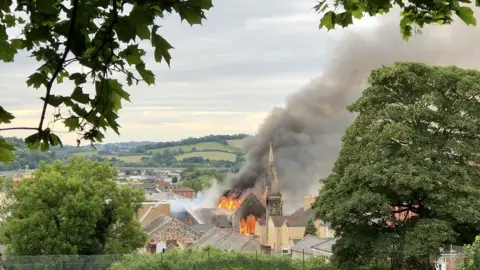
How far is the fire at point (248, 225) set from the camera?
62094mm

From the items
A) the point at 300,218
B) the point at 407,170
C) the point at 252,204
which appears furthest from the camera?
the point at 252,204

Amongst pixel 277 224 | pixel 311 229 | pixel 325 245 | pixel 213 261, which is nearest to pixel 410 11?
pixel 213 261

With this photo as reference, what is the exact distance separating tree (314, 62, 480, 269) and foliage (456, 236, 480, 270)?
6.11 feet

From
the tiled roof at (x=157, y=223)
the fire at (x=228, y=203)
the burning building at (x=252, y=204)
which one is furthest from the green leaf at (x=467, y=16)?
the fire at (x=228, y=203)

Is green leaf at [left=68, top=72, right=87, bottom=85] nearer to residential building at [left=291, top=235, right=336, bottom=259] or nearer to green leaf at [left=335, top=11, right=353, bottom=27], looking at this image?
green leaf at [left=335, top=11, right=353, bottom=27]

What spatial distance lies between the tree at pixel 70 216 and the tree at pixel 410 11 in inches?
867

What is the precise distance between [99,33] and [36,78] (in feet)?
1.22

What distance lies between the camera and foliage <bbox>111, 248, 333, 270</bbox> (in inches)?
817

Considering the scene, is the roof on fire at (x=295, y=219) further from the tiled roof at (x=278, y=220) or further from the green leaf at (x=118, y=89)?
the green leaf at (x=118, y=89)

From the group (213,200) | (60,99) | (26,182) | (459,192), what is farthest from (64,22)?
(213,200)

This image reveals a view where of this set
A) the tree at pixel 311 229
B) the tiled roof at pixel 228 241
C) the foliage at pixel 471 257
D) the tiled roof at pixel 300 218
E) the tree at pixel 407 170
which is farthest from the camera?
the tiled roof at pixel 300 218

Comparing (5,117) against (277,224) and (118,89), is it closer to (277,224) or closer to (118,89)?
(118,89)

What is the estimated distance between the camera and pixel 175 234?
45.0 metres

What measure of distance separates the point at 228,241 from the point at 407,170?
820 inches
